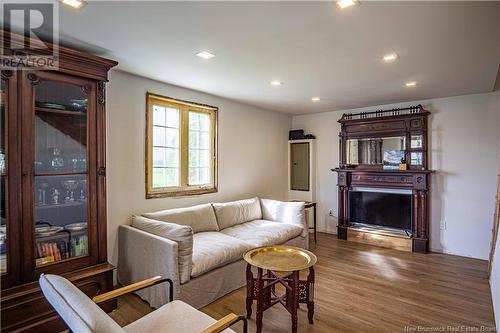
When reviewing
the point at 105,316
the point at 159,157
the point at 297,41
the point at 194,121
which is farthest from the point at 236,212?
the point at 105,316

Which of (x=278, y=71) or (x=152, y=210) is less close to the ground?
(x=278, y=71)

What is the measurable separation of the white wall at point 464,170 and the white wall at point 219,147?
2.63 metres

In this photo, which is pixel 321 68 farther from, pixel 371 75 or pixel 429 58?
pixel 429 58

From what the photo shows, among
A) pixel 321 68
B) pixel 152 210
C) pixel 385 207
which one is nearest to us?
pixel 321 68

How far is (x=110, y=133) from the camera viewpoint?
304 centimetres

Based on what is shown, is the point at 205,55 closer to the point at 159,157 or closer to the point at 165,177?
the point at 159,157

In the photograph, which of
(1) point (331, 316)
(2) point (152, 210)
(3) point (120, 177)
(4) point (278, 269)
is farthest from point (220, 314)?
(3) point (120, 177)

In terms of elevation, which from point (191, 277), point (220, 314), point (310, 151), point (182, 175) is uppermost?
point (310, 151)

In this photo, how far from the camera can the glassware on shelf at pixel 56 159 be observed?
7.65 ft

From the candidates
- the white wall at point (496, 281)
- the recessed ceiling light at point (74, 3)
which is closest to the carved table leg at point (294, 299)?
the white wall at point (496, 281)

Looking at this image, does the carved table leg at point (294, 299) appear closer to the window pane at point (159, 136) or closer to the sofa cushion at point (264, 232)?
the sofa cushion at point (264, 232)

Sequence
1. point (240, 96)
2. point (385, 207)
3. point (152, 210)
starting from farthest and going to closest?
point (385, 207) < point (240, 96) < point (152, 210)

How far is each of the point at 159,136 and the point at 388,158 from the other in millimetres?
3724

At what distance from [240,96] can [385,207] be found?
3.08 meters
